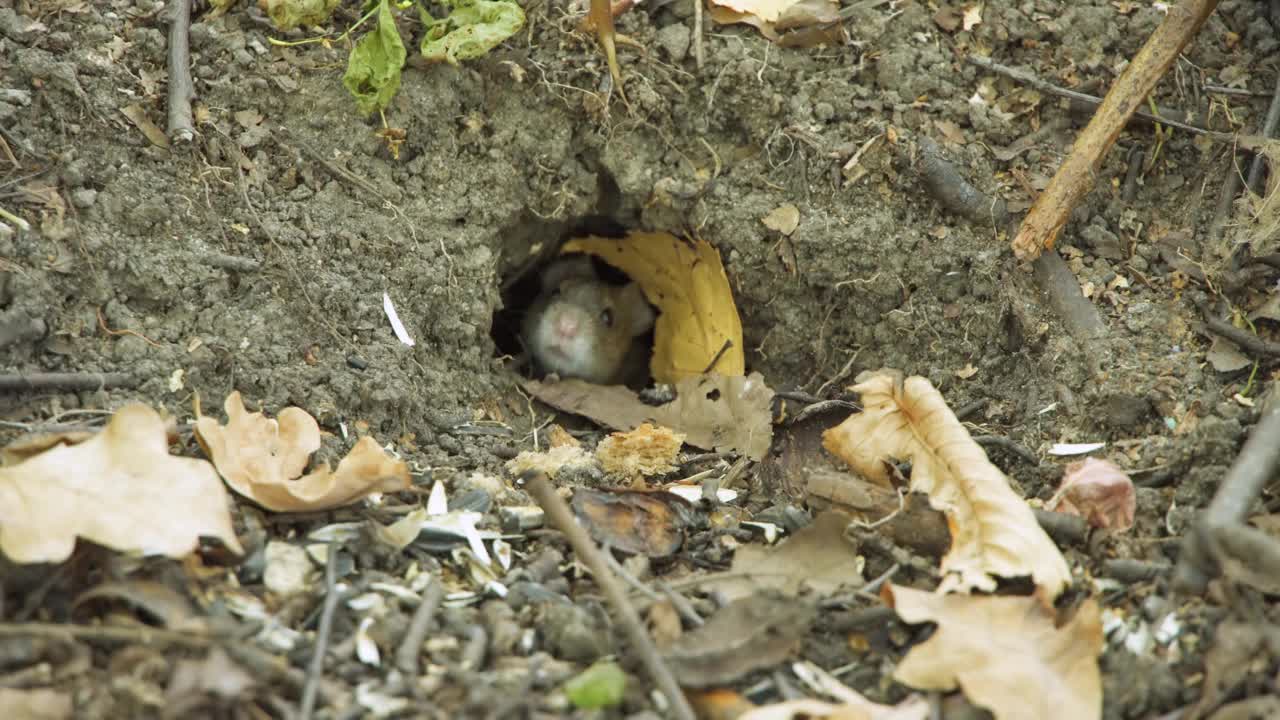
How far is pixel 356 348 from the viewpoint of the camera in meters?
3.10

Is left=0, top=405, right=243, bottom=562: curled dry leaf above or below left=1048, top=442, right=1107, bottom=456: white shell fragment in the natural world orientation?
above

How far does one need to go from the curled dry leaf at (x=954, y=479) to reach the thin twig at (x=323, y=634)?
1.25 m

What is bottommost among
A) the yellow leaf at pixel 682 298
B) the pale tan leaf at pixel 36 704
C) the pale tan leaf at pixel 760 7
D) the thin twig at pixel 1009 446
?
the yellow leaf at pixel 682 298

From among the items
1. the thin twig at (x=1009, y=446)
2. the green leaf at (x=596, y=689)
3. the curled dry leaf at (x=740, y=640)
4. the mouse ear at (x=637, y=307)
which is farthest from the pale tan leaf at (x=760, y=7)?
the green leaf at (x=596, y=689)

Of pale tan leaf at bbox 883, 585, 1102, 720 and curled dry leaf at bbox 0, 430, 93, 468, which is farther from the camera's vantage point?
curled dry leaf at bbox 0, 430, 93, 468

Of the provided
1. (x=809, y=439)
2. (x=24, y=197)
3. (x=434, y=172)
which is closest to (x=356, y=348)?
(x=434, y=172)

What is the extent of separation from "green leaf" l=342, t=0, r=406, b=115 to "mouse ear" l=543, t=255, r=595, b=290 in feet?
6.18

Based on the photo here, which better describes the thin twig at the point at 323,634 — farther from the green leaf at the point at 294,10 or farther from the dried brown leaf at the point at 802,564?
the green leaf at the point at 294,10

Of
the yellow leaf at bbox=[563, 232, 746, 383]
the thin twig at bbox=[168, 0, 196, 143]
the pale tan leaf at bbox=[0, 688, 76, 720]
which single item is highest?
the thin twig at bbox=[168, 0, 196, 143]

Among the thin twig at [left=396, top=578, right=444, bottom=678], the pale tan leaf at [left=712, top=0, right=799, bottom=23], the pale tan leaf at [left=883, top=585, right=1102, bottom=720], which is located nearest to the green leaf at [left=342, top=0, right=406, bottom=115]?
the pale tan leaf at [left=712, top=0, right=799, bottom=23]

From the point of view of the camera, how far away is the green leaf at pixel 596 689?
6.44ft

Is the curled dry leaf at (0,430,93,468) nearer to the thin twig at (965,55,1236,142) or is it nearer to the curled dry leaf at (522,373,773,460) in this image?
the curled dry leaf at (522,373,773,460)

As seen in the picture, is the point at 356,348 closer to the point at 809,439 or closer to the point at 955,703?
the point at 809,439

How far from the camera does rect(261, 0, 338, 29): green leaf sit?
10.6 ft
